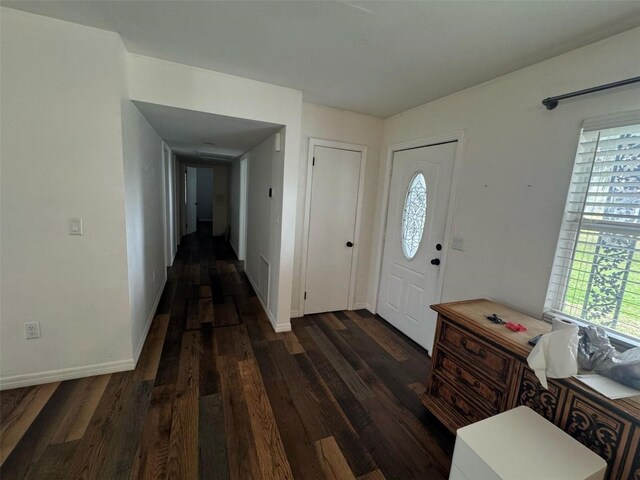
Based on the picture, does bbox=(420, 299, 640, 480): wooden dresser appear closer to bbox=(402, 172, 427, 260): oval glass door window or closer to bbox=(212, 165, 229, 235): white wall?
bbox=(402, 172, 427, 260): oval glass door window

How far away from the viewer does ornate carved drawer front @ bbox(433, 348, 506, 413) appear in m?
1.51

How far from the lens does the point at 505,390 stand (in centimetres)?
146

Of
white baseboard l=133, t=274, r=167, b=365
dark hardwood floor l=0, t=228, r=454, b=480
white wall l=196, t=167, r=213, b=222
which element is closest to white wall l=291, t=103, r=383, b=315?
dark hardwood floor l=0, t=228, r=454, b=480

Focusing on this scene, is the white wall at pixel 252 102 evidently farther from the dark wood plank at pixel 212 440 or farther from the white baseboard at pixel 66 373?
the white baseboard at pixel 66 373

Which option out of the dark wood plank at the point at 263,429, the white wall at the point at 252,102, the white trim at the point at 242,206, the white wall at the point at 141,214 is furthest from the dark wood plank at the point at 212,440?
the white trim at the point at 242,206

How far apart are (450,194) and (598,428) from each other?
5.82ft

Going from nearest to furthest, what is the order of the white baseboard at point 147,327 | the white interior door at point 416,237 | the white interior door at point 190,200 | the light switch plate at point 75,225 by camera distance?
the light switch plate at point 75,225 → the white baseboard at point 147,327 → the white interior door at point 416,237 → the white interior door at point 190,200

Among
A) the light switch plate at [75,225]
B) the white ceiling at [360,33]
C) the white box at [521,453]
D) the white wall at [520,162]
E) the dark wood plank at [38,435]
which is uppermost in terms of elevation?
the white ceiling at [360,33]

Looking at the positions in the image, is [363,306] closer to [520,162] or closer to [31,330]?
[520,162]

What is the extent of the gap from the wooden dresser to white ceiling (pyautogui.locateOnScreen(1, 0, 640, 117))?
164 cm

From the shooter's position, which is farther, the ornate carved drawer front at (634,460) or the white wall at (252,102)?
the white wall at (252,102)

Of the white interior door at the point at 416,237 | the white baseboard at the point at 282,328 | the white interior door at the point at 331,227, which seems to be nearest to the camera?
the white interior door at the point at 416,237

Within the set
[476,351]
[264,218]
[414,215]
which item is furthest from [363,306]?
[476,351]

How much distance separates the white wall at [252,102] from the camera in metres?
2.13
